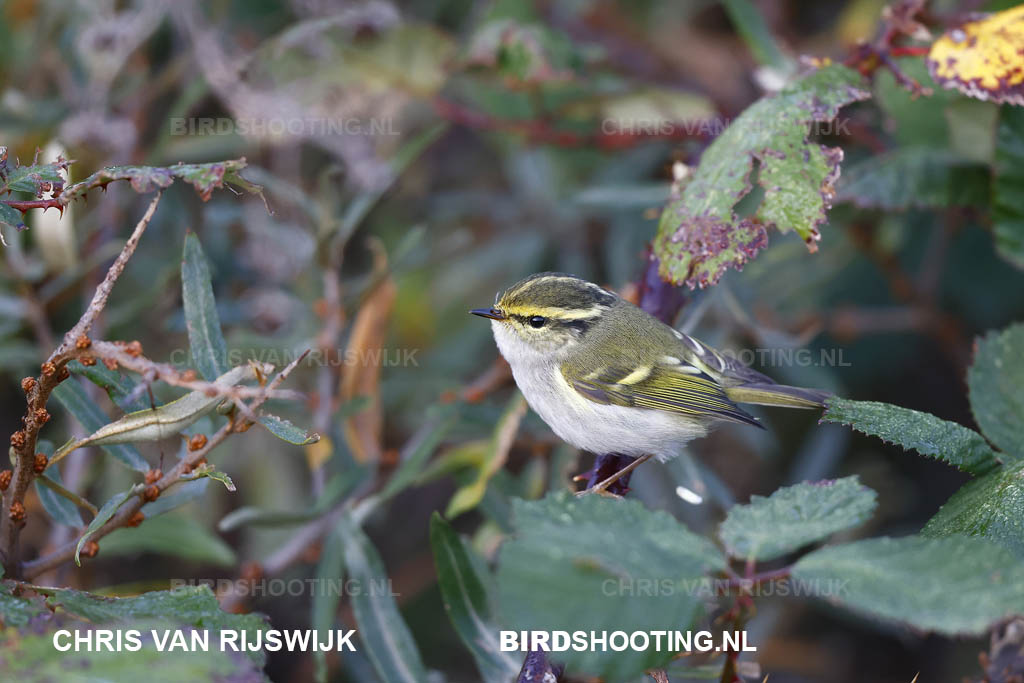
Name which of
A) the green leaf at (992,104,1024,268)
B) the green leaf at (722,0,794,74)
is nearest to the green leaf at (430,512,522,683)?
the green leaf at (992,104,1024,268)

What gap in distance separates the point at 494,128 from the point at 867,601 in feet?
8.13

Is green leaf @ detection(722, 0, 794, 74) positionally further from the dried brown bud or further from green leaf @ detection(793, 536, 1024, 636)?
the dried brown bud

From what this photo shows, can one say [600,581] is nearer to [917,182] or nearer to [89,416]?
[89,416]

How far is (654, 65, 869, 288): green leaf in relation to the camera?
1.74m

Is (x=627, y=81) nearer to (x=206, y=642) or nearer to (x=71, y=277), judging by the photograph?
(x=71, y=277)

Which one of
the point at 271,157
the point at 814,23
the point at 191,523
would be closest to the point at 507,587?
the point at 191,523

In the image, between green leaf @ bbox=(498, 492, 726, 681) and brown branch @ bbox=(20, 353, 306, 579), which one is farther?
brown branch @ bbox=(20, 353, 306, 579)

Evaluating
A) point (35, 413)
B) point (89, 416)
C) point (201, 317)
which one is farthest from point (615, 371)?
point (35, 413)

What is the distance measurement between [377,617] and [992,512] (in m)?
1.31

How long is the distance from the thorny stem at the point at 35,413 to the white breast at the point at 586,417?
1.15 m

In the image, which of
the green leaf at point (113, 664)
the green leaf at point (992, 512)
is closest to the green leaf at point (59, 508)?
the green leaf at point (113, 664)

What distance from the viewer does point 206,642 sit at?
1.24 meters

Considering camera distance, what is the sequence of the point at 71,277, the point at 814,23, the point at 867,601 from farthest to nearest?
the point at 814,23 < the point at 71,277 < the point at 867,601

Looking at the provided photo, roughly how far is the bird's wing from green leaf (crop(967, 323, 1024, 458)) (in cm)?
61
